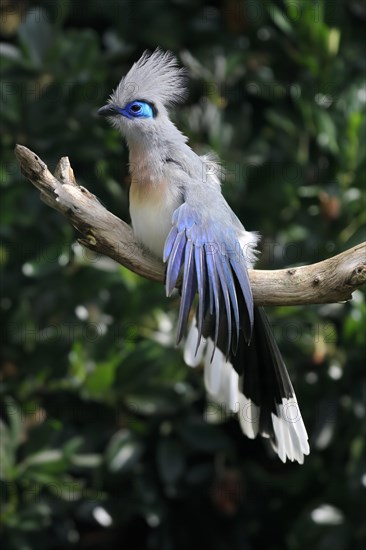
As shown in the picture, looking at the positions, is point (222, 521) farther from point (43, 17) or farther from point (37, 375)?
point (43, 17)

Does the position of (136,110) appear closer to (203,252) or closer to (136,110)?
(136,110)

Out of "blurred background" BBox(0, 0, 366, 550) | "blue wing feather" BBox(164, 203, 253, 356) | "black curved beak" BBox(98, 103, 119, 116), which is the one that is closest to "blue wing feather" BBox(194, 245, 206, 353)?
"blue wing feather" BBox(164, 203, 253, 356)

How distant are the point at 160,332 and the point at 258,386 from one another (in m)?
0.85

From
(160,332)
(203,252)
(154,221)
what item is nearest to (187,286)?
(203,252)

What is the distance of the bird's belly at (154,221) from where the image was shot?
368cm

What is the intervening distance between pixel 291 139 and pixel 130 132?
1547 millimetres

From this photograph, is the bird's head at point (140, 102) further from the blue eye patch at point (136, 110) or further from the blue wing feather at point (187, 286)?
the blue wing feather at point (187, 286)

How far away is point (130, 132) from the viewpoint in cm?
400

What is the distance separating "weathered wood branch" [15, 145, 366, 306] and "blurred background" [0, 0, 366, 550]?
958mm

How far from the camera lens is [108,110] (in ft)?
13.1

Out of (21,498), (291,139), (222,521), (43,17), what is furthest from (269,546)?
(43,17)

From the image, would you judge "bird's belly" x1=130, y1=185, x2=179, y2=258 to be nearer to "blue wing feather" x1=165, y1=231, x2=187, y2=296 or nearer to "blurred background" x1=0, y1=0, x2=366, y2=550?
"blue wing feather" x1=165, y1=231, x2=187, y2=296

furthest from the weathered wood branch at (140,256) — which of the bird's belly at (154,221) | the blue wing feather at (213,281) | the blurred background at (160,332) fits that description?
the blurred background at (160,332)

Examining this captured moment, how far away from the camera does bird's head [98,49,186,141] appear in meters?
3.98
